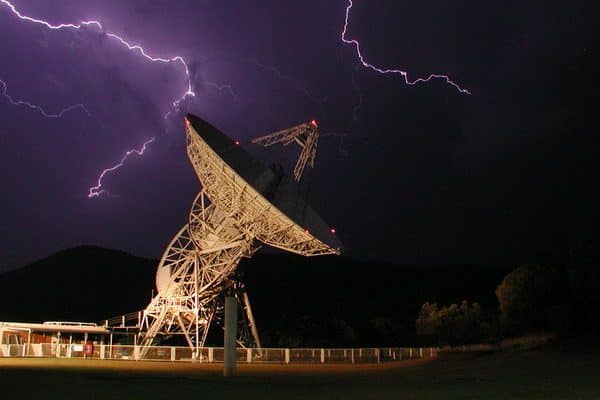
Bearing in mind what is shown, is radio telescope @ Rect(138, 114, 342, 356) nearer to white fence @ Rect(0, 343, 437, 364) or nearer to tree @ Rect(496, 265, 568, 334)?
white fence @ Rect(0, 343, 437, 364)

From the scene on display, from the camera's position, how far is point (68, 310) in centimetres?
11650

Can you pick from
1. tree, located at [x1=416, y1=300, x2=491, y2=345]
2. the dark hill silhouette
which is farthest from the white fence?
the dark hill silhouette

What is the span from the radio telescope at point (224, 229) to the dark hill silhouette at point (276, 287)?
195 feet

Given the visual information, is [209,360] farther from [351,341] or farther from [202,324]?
[351,341]

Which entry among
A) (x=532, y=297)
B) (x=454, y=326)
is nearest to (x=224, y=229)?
(x=532, y=297)

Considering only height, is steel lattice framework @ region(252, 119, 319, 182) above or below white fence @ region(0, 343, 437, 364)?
above

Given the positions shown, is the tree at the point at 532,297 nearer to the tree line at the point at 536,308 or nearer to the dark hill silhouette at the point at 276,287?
the tree line at the point at 536,308

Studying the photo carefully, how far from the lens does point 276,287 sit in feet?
445

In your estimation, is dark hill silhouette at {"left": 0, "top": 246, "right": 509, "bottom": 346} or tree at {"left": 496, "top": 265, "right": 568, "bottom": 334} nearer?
tree at {"left": 496, "top": 265, "right": 568, "bottom": 334}

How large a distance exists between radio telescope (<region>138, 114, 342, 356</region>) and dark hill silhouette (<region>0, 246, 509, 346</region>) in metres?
59.3

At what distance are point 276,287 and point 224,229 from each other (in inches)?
3812

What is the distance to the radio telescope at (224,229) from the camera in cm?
3509

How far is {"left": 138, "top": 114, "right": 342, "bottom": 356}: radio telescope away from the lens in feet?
115

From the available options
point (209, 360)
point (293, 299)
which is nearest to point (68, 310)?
point (293, 299)
